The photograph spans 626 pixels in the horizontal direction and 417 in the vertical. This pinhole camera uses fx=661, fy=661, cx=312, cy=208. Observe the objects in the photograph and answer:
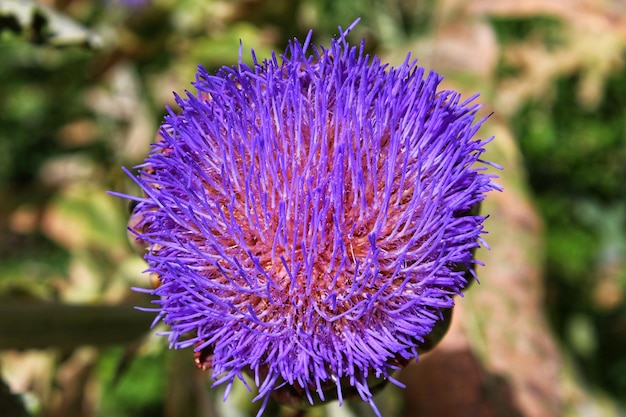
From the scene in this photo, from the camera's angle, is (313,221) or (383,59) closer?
(313,221)

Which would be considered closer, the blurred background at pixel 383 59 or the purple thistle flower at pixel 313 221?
the purple thistle flower at pixel 313 221

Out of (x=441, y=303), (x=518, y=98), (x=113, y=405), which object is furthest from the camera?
(x=518, y=98)

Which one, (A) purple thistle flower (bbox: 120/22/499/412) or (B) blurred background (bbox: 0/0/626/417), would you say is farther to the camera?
(B) blurred background (bbox: 0/0/626/417)

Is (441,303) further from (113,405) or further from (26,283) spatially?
(113,405)

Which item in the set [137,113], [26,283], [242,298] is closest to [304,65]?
[242,298]
